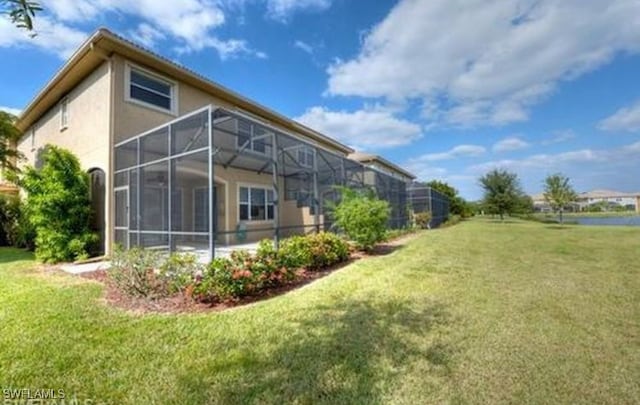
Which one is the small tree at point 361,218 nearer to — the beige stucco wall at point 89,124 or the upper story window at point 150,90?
the upper story window at point 150,90

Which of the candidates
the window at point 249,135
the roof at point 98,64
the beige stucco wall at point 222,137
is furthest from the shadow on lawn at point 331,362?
the roof at point 98,64

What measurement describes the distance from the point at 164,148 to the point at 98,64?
3440 mm

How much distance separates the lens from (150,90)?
10.9m

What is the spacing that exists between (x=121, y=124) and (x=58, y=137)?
17.3ft

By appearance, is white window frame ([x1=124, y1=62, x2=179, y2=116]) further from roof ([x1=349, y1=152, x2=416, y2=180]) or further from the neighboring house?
the neighboring house

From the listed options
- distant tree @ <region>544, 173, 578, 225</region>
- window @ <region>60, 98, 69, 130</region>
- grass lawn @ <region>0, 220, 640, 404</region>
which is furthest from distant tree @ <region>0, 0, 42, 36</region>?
distant tree @ <region>544, 173, 578, 225</region>

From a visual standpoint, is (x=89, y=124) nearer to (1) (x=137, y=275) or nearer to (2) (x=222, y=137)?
(2) (x=222, y=137)

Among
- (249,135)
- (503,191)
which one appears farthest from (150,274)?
(503,191)

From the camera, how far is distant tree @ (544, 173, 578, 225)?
25062 millimetres

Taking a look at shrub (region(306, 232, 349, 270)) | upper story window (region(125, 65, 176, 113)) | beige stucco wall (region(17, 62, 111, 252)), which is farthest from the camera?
upper story window (region(125, 65, 176, 113))

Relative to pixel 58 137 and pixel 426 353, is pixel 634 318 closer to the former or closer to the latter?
pixel 426 353

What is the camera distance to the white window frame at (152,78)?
10086 mm

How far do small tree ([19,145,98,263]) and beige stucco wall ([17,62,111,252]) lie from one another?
0.71m

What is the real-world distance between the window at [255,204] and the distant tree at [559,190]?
23310 mm
